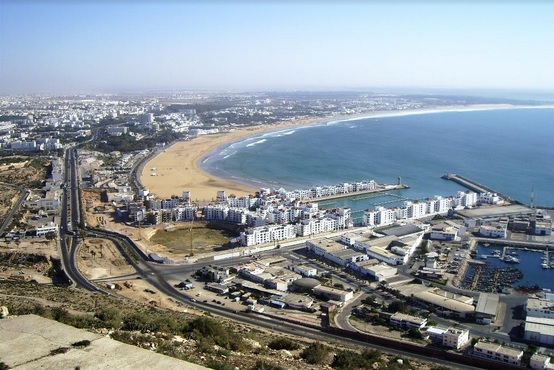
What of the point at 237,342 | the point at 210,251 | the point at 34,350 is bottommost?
the point at 210,251

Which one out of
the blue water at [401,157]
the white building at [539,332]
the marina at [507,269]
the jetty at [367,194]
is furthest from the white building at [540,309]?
the jetty at [367,194]

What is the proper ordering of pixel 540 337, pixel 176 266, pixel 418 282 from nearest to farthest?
pixel 540 337 → pixel 418 282 → pixel 176 266

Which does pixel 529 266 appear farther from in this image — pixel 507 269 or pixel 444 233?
pixel 444 233

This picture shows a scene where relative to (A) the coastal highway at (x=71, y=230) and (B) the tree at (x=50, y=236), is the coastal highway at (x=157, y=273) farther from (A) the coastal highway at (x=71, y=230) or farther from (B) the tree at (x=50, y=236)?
(B) the tree at (x=50, y=236)

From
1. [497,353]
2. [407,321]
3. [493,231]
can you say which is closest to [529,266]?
[493,231]

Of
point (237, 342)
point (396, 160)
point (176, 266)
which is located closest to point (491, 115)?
point (396, 160)

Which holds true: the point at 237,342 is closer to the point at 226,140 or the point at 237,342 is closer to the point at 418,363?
the point at 418,363
